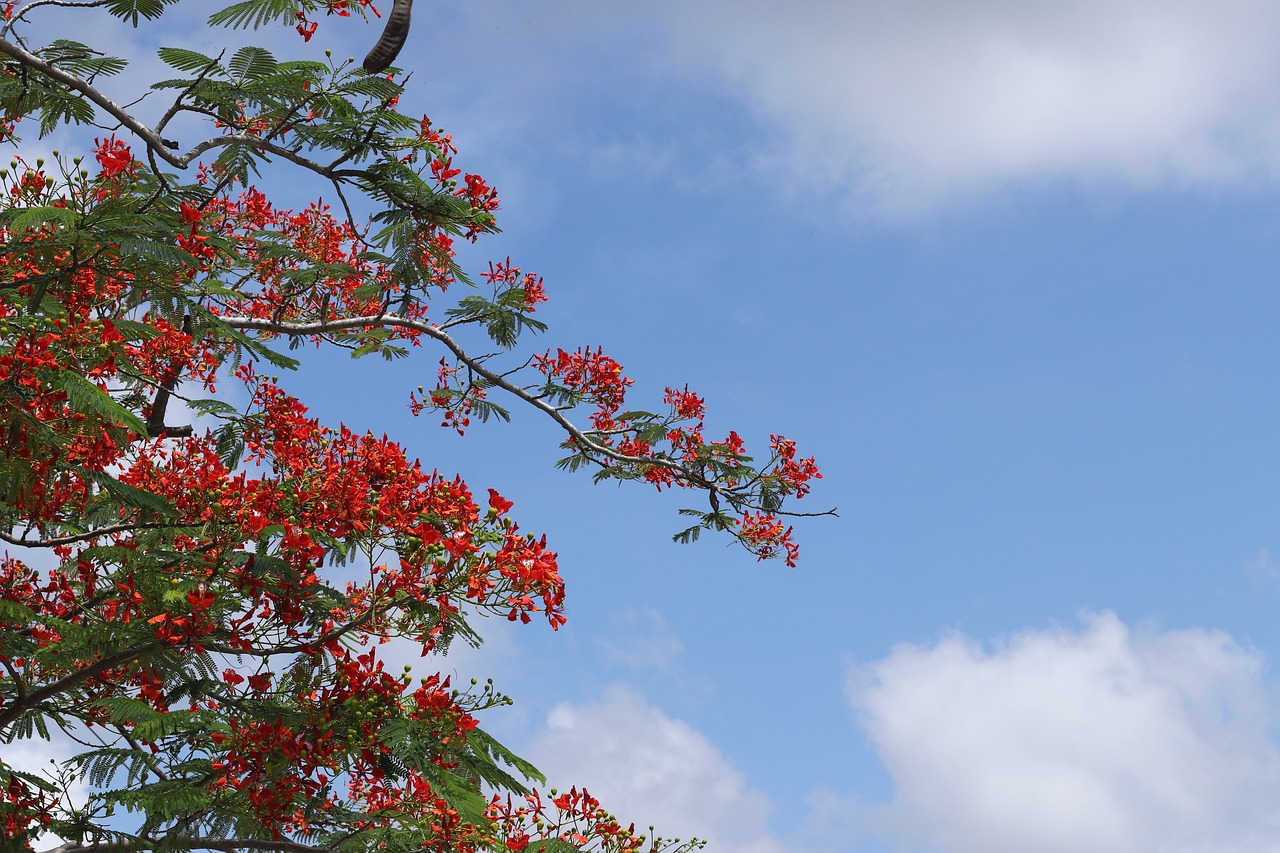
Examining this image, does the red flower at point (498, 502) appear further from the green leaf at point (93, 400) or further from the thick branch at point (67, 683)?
the thick branch at point (67, 683)

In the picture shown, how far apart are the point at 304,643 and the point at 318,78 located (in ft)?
12.2

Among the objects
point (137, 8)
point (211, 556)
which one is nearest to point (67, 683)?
point (211, 556)

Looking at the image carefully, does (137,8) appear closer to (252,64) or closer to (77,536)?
(252,64)

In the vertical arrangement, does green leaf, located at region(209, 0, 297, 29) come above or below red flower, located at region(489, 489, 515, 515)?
above

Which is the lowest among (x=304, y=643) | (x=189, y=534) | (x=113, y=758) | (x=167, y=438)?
(x=113, y=758)

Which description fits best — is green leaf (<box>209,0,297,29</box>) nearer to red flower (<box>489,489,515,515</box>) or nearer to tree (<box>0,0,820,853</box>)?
tree (<box>0,0,820,853</box>)

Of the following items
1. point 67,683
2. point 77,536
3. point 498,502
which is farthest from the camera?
point 77,536

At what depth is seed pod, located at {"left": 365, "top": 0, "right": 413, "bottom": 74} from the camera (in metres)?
7.56

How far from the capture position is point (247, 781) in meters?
5.93

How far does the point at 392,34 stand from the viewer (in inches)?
298

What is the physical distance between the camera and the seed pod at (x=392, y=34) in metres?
7.56

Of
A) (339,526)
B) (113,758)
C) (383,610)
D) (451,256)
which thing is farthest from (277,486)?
(451,256)

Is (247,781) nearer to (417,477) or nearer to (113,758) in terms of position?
(113,758)

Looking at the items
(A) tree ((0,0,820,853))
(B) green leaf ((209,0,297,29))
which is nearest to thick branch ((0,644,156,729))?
(A) tree ((0,0,820,853))
